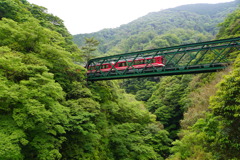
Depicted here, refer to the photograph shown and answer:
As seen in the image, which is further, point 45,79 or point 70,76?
point 70,76

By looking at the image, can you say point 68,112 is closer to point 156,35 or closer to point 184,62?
point 184,62

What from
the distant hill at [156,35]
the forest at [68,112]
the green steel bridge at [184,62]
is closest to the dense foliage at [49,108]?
the forest at [68,112]

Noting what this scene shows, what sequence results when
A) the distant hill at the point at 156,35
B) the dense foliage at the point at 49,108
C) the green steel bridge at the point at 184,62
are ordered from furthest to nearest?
the distant hill at the point at 156,35, the green steel bridge at the point at 184,62, the dense foliage at the point at 49,108

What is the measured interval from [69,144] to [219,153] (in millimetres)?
10899

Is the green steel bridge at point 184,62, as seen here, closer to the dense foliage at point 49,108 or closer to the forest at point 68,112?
the forest at point 68,112

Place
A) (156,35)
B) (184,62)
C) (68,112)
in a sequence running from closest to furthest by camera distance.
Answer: (68,112) → (184,62) → (156,35)

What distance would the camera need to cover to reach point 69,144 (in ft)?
42.1

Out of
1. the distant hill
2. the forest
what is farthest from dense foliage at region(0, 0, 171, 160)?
the distant hill

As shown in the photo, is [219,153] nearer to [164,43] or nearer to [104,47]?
[164,43]

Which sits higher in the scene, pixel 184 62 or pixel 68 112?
pixel 184 62

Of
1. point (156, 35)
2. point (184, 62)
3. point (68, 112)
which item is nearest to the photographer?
point (68, 112)

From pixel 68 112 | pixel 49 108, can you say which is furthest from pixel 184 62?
pixel 49 108

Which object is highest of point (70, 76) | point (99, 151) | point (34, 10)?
point (34, 10)

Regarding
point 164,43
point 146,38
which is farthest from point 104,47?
point 164,43
